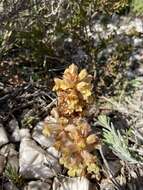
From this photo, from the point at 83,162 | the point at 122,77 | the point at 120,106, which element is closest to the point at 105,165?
the point at 83,162

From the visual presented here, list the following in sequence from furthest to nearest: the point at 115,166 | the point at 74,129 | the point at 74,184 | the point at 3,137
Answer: the point at 3,137 < the point at 115,166 < the point at 74,184 < the point at 74,129

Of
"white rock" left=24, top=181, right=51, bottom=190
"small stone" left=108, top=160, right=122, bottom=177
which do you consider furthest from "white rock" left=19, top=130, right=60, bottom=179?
"small stone" left=108, top=160, right=122, bottom=177

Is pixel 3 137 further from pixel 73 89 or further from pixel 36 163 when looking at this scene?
pixel 73 89

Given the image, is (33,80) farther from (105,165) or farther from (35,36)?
(105,165)

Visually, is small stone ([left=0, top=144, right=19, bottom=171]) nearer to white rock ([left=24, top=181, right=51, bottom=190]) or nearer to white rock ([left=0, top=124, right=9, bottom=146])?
white rock ([left=0, top=124, right=9, bottom=146])

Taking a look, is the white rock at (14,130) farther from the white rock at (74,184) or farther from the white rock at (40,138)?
the white rock at (74,184)

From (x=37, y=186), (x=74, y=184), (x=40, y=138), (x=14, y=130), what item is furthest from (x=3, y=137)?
(x=74, y=184)

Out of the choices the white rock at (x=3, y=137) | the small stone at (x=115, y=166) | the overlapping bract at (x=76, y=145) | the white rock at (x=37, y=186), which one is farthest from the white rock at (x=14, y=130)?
the small stone at (x=115, y=166)
